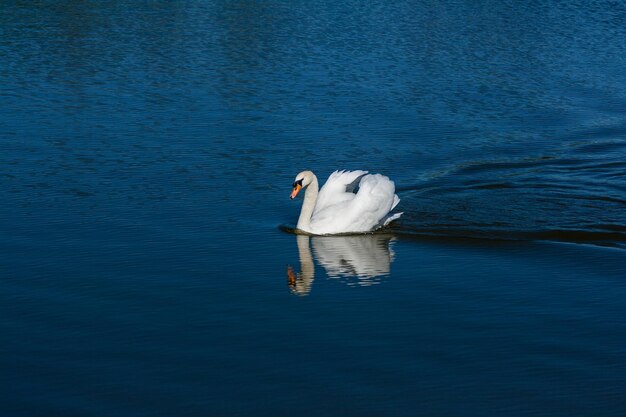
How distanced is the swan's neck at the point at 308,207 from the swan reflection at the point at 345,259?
154 millimetres

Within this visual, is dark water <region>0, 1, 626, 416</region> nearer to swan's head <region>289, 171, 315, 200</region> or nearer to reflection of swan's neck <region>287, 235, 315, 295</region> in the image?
reflection of swan's neck <region>287, 235, 315, 295</region>

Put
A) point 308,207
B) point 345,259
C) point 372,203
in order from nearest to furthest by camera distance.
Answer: point 345,259
point 372,203
point 308,207

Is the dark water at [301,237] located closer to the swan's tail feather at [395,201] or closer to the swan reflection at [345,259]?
the swan reflection at [345,259]

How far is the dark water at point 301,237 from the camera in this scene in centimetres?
976

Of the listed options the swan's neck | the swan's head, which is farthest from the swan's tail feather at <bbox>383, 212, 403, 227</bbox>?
the swan's head

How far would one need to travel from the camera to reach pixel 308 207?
14.5m

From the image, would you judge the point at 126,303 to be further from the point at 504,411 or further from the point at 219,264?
the point at 504,411

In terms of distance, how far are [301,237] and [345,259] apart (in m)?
0.99

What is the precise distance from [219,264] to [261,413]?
3833 millimetres

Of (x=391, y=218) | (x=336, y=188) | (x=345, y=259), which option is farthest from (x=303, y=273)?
(x=336, y=188)

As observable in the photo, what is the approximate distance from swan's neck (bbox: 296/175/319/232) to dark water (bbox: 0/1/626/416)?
23 cm

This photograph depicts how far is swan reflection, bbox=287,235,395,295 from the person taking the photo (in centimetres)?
1253

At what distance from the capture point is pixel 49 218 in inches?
561

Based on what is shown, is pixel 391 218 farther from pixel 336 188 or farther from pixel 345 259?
Answer: pixel 345 259
